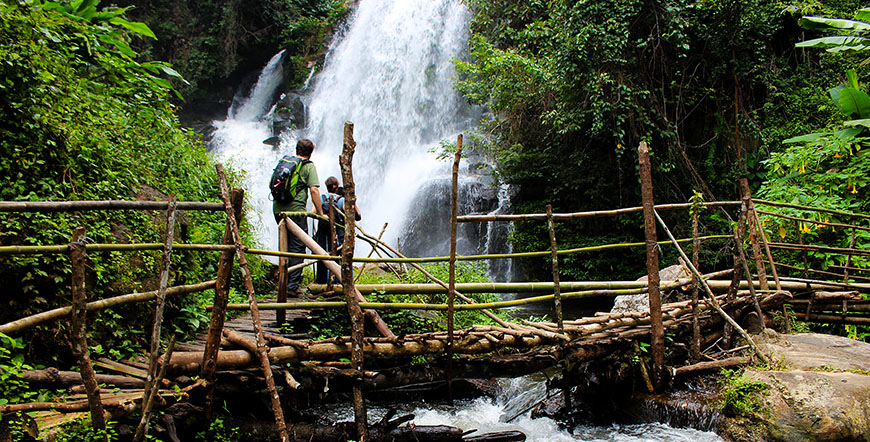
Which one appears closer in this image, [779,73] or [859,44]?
[859,44]

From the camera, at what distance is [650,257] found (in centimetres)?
360

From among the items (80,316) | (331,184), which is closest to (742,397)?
(80,316)

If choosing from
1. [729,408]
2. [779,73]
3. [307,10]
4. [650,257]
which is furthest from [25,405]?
[307,10]

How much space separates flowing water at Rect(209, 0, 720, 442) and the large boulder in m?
7.89

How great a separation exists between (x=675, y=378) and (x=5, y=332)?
4251 mm

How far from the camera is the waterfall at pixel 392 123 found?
12.1 metres

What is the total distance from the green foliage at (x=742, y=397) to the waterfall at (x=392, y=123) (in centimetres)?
796

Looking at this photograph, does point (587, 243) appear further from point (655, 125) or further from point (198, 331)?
point (198, 331)

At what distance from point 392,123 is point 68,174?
12.1 metres

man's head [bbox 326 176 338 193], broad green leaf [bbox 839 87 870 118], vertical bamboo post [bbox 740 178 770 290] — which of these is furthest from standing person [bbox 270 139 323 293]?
broad green leaf [bbox 839 87 870 118]

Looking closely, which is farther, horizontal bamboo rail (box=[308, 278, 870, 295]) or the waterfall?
the waterfall

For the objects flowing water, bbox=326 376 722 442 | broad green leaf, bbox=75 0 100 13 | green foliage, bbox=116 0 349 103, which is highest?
green foliage, bbox=116 0 349 103

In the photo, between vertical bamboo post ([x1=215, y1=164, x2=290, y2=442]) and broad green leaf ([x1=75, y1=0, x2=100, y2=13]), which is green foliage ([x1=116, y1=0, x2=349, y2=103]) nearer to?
broad green leaf ([x1=75, y1=0, x2=100, y2=13])

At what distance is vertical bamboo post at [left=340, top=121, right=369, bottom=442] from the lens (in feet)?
8.46
